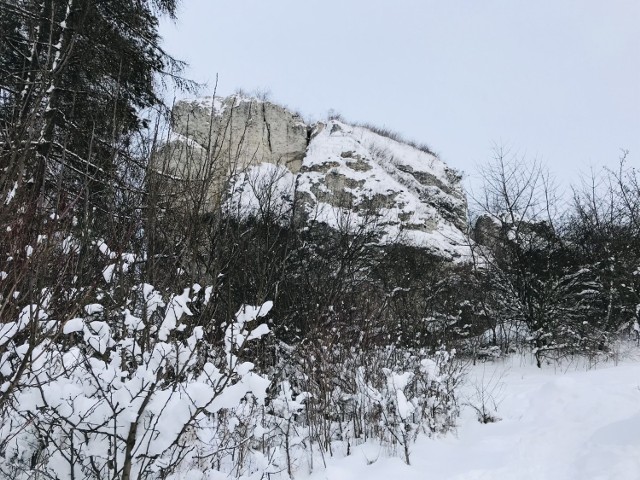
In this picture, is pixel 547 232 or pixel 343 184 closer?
pixel 547 232

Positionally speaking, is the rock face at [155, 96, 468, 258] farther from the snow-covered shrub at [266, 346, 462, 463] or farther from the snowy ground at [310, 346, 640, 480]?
the snowy ground at [310, 346, 640, 480]

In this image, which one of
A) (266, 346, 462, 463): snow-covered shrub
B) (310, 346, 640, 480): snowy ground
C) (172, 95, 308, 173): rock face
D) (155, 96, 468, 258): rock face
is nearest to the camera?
(310, 346, 640, 480): snowy ground

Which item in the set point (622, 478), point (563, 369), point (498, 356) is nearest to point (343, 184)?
point (498, 356)

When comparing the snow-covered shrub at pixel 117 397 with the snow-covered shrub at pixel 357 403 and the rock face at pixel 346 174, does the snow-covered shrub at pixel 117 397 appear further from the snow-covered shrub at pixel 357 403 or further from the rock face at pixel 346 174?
the rock face at pixel 346 174

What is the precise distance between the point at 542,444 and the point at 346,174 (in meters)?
13.1

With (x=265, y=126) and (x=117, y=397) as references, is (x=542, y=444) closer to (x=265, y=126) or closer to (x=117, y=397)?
(x=117, y=397)

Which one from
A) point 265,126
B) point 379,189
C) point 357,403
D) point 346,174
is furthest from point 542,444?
point 265,126

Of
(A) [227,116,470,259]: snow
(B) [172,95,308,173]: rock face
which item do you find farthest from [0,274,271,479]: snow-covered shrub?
(B) [172,95,308,173]: rock face

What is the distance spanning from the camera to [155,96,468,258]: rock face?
13977mm

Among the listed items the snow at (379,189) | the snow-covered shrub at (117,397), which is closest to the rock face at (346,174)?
the snow at (379,189)

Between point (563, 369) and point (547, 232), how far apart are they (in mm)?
3825

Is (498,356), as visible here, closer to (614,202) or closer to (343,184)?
(614,202)

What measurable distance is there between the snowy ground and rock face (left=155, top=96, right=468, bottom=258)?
7.25m

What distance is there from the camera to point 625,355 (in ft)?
30.8
